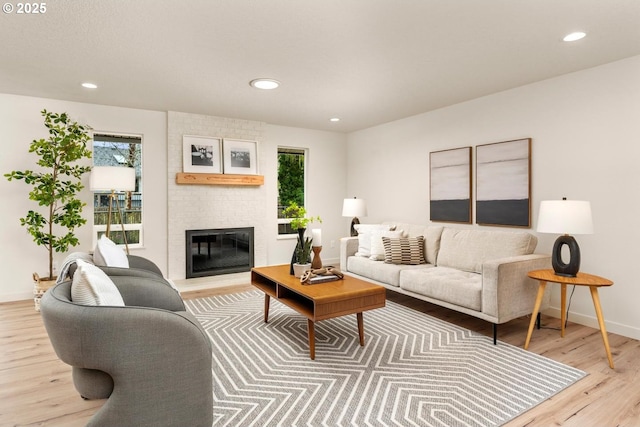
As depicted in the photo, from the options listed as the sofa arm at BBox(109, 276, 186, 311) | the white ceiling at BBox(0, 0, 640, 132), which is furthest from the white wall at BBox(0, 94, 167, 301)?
the sofa arm at BBox(109, 276, 186, 311)

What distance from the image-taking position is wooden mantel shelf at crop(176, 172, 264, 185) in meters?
4.91

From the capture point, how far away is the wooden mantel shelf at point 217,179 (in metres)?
4.91

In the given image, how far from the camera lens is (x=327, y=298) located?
8.46 ft

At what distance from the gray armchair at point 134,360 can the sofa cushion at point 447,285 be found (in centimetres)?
230

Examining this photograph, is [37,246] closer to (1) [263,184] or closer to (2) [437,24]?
(1) [263,184]

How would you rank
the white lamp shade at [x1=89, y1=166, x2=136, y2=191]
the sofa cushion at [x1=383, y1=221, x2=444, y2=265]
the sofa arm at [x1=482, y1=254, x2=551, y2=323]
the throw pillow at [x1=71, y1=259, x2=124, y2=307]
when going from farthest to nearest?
the sofa cushion at [x1=383, y1=221, x2=444, y2=265], the white lamp shade at [x1=89, y1=166, x2=136, y2=191], the sofa arm at [x1=482, y1=254, x2=551, y2=323], the throw pillow at [x1=71, y1=259, x2=124, y2=307]

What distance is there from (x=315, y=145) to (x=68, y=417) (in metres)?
5.01

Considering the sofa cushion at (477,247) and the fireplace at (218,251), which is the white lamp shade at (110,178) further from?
the sofa cushion at (477,247)

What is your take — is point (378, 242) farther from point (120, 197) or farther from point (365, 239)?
point (120, 197)

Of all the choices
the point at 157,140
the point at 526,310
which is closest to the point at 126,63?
the point at 157,140

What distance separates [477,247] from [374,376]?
203cm

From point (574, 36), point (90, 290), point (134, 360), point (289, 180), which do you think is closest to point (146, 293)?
point (90, 290)

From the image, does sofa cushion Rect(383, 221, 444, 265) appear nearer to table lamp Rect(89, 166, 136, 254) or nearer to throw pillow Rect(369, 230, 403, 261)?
throw pillow Rect(369, 230, 403, 261)

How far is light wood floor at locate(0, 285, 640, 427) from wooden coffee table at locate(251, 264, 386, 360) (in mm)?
966
